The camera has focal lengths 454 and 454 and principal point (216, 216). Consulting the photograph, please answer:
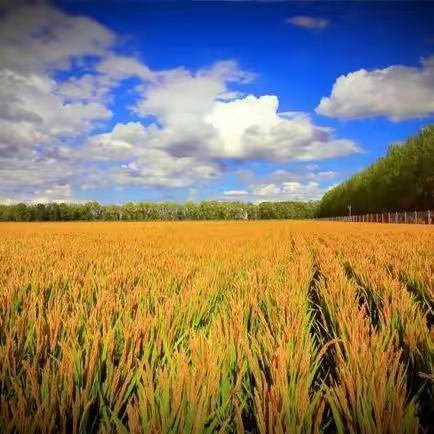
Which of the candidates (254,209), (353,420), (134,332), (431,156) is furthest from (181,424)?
(254,209)

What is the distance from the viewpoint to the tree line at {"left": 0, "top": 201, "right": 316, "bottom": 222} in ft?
370

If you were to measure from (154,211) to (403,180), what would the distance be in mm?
95329

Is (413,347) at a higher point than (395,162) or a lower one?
lower

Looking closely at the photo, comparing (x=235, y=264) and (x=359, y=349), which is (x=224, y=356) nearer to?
(x=359, y=349)

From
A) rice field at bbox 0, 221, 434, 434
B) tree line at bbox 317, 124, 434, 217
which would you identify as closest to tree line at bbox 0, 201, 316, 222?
tree line at bbox 317, 124, 434, 217

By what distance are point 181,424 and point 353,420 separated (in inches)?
22.1

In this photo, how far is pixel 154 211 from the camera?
143875 mm

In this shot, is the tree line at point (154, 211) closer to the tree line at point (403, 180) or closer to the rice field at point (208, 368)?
the tree line at point (403, 180)

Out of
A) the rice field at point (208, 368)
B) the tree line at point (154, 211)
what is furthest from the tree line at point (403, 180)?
→ the tree line at point (154, 211)

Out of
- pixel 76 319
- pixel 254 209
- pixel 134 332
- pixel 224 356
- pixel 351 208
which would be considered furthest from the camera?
pixel 254 209

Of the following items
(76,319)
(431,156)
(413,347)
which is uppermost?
(431,156)

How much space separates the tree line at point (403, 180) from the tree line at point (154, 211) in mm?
63091

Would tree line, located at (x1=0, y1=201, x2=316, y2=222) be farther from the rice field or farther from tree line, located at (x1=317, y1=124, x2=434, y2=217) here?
the rice field

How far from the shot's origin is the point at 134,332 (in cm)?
217
